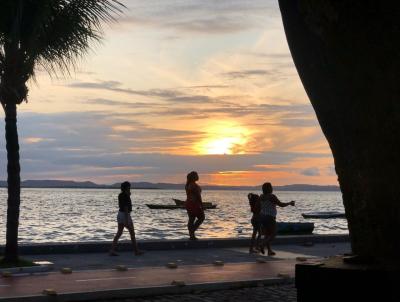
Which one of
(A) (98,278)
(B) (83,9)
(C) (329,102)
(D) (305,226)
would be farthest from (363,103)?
(D) (305,226)

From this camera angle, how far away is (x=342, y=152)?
2.38 m

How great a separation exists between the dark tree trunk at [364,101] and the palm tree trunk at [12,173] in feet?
36.9

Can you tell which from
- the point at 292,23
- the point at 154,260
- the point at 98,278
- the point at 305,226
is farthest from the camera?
the point at 305,226

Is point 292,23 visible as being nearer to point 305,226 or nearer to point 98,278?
point 98,278

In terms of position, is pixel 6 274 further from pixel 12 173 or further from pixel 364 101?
pixel 364 101

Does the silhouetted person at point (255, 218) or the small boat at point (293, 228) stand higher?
the silhouetted person at point (255, 218)

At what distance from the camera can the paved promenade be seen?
32.6 feet

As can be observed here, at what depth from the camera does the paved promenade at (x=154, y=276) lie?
992 centimetres

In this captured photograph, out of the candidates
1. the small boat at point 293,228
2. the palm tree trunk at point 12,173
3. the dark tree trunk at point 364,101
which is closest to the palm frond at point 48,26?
the palm tree trunk at point 12,173

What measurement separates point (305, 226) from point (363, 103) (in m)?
28.7

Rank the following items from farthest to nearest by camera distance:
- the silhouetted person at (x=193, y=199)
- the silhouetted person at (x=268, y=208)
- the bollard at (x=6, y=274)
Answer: the silhouetted person at (x=193, y=199) < the silhouetted person at (x=268, y=208) < the bollard at (x=6, y=274)

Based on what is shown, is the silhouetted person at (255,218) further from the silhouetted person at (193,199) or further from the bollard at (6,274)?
the bollard at (6,274)

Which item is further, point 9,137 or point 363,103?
point 9,137

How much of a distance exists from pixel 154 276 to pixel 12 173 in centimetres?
353
